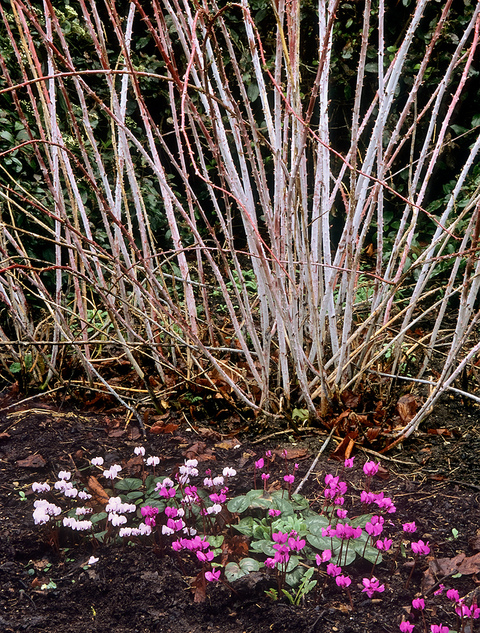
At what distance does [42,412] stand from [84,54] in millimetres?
2641

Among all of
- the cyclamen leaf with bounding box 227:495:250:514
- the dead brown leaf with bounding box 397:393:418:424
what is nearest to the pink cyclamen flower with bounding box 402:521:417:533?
the cyclamen leaf with bounding box 227:495:250:514

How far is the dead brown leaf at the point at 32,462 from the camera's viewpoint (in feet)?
6.12

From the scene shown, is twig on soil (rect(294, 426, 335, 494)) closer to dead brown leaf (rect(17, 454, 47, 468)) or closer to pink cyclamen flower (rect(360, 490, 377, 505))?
pink cyclamen flower (rect(360, 490, 377, 505))

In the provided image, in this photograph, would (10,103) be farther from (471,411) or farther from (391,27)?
(471,411)

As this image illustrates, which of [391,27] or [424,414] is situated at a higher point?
[391,27]

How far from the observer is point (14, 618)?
128 centimetres

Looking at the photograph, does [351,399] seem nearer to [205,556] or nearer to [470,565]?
[470,565]

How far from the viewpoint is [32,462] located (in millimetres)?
1882

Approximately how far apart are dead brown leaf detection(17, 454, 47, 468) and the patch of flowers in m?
0.12

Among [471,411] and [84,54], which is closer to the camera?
[471,411]

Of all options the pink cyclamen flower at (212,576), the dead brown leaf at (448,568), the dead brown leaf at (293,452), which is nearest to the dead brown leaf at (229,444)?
the dead brown leaf at (293,452)

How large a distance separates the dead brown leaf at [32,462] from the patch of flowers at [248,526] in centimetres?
12

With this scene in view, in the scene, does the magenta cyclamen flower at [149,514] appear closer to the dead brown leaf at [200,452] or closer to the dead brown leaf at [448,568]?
the dead brown leaf at [200,452]

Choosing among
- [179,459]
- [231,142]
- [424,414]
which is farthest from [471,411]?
[231,142]
